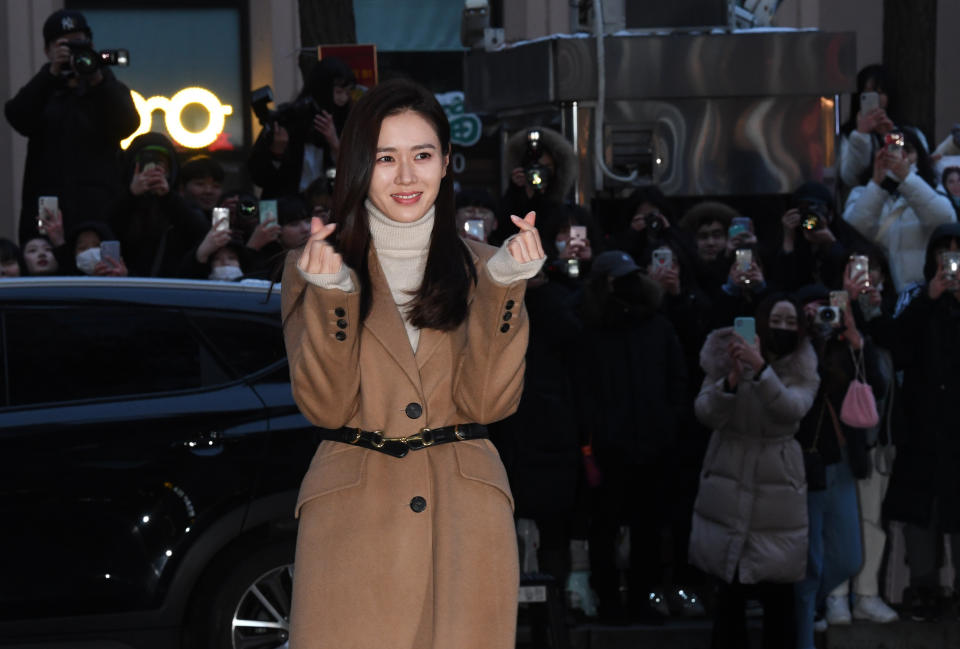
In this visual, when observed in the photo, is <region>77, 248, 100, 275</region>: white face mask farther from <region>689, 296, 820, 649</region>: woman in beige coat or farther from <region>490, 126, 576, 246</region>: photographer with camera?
<region>689, 296, 820, 649</region>: woman in beige coat

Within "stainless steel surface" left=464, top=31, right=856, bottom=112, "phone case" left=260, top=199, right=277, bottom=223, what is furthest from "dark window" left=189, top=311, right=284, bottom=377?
"stainless steel surface" left=464, top=31, right=856, bottom=112

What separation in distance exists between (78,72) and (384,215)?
5.25 m

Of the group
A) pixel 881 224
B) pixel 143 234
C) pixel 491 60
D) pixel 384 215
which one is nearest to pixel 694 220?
pixel 881 224

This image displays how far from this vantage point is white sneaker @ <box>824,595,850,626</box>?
8383 mm

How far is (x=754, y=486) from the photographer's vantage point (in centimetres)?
758

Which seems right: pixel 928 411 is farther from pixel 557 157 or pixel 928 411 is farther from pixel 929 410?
pixel 557 157

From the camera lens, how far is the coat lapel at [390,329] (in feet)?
13.0

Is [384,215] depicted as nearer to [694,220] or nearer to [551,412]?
[551,412]

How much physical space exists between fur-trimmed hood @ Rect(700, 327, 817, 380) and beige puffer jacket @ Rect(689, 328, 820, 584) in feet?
0.17

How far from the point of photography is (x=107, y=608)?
6008 mm

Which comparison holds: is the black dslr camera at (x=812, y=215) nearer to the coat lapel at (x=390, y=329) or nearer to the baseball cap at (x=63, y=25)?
the baseball cap at (x=63, y=25)

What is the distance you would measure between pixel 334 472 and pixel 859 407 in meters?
4.67

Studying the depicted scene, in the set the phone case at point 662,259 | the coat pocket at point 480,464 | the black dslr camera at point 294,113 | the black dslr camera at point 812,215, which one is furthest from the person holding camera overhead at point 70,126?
the coat pocket at point 480,464

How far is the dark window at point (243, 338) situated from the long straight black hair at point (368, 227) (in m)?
2.39
